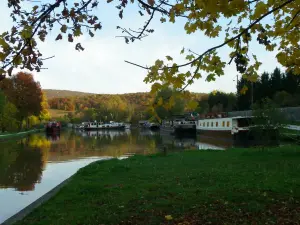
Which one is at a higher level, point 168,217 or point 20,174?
point 168,217

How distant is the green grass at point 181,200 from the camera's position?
5984 millimetres

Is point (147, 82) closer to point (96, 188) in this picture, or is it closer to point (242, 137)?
point (96, 188)

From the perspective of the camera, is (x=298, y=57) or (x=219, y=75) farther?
(x=298, y=57)

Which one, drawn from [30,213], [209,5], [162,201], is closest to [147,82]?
[209,5]

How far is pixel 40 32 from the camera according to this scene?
16.1ft

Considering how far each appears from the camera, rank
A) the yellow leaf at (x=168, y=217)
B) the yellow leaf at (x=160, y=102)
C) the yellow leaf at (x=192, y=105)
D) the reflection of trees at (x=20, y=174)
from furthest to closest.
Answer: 1. the reflection of trees at (x=20, y=174)
2. the yellow leaf at (x=168, y=217)
3. the yellow leaf at (x=160, y=102)
4. the yellow leaf at (x=192, y=105)

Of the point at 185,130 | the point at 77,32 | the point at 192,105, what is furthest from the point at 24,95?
the point at 192,105

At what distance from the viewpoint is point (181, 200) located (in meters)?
7.14

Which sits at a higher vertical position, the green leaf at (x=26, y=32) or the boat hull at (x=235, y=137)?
the green leaf at (x=26, y=32)

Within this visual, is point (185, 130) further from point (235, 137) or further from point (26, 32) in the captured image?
point (26, 32)

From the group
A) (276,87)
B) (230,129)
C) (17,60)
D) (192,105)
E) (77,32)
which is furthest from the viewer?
(276,87)

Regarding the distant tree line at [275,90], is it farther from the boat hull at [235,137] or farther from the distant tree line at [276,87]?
the boat hull at [235,137]

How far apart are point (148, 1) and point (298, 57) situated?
362 centimetres

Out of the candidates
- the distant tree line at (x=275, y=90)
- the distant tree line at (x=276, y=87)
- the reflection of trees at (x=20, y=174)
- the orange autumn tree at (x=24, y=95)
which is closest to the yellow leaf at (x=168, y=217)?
the reflection of trees at (x=20, y=174)
